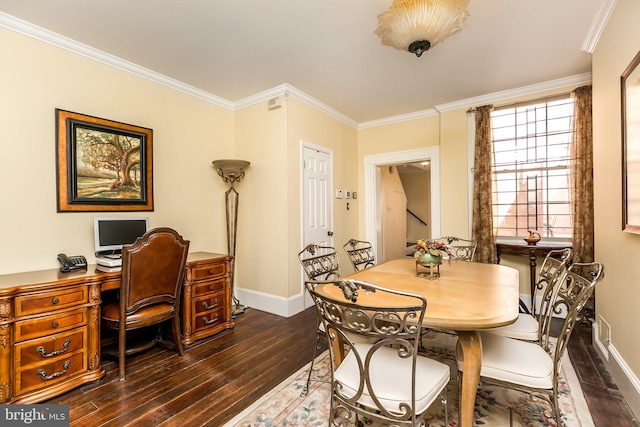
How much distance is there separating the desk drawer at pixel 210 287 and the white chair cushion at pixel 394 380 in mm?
1860

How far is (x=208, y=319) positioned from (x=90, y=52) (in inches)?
106

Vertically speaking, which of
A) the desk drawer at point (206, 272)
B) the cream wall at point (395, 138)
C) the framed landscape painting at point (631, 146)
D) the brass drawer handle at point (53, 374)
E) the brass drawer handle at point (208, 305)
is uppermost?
the cream wall at point (395, 138)

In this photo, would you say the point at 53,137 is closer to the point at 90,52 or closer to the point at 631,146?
the point at 90,52

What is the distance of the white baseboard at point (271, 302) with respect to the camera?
3.50 meters

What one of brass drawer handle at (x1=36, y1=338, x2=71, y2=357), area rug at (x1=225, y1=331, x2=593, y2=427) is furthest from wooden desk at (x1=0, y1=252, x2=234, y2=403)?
area rug at (x1=225, y1=331, x2=593, y2=427)

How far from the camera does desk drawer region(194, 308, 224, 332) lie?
2.82m

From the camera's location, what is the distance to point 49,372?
1925mm

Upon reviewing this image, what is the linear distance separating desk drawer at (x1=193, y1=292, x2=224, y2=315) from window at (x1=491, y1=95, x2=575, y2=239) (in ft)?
11.2

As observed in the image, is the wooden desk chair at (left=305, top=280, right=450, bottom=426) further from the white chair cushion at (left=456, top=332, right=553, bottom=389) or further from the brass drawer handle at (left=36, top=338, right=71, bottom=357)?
the brass drawer handle at (left=36, top=338, right=71, bottom=357)

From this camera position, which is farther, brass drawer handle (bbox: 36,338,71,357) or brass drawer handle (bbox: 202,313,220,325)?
brass drawer handle (bbox: 202,313,220,325)

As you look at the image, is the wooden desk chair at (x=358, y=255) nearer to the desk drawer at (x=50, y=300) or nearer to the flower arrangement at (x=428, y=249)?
the flower arrangement at (x=428, y=249)

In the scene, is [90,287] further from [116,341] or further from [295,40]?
[295,40]

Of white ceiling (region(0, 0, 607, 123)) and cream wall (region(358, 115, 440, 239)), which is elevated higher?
white ceiling (region(0, 0, 607, 123))

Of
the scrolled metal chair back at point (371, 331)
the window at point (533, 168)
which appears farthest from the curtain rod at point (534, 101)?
the scrolled metal chair back at point (371, 331)
